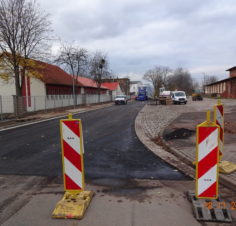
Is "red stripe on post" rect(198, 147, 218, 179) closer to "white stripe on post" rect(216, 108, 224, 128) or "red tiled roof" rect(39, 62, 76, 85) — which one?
"white stripe on post" rect(216, 108, 224, 128)

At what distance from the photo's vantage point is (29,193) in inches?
154

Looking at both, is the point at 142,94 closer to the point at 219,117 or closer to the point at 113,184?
the point at 219,117

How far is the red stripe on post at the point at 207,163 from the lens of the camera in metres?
3.28

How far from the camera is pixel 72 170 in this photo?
11.4 ft

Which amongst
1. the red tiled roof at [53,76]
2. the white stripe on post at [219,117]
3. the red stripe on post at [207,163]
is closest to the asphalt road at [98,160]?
the red stripe on post at [207,163]

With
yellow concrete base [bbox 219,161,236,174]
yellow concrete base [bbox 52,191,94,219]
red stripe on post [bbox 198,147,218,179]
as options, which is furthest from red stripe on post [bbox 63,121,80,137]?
yellow concrete base [bbox 219,161,236,174]

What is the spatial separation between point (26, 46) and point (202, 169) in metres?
20.9

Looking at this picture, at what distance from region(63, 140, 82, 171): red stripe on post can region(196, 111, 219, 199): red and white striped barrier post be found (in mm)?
1878

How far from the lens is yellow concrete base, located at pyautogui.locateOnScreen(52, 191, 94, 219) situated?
3.11m

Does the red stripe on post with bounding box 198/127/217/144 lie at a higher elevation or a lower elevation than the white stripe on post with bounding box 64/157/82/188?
higher

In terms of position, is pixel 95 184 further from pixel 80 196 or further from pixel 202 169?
pixel 202 169

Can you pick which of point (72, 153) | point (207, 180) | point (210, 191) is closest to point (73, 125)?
point (72, 153)

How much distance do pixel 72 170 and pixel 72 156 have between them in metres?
0.24

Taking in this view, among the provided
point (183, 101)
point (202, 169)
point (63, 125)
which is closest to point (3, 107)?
point (63, 125)
